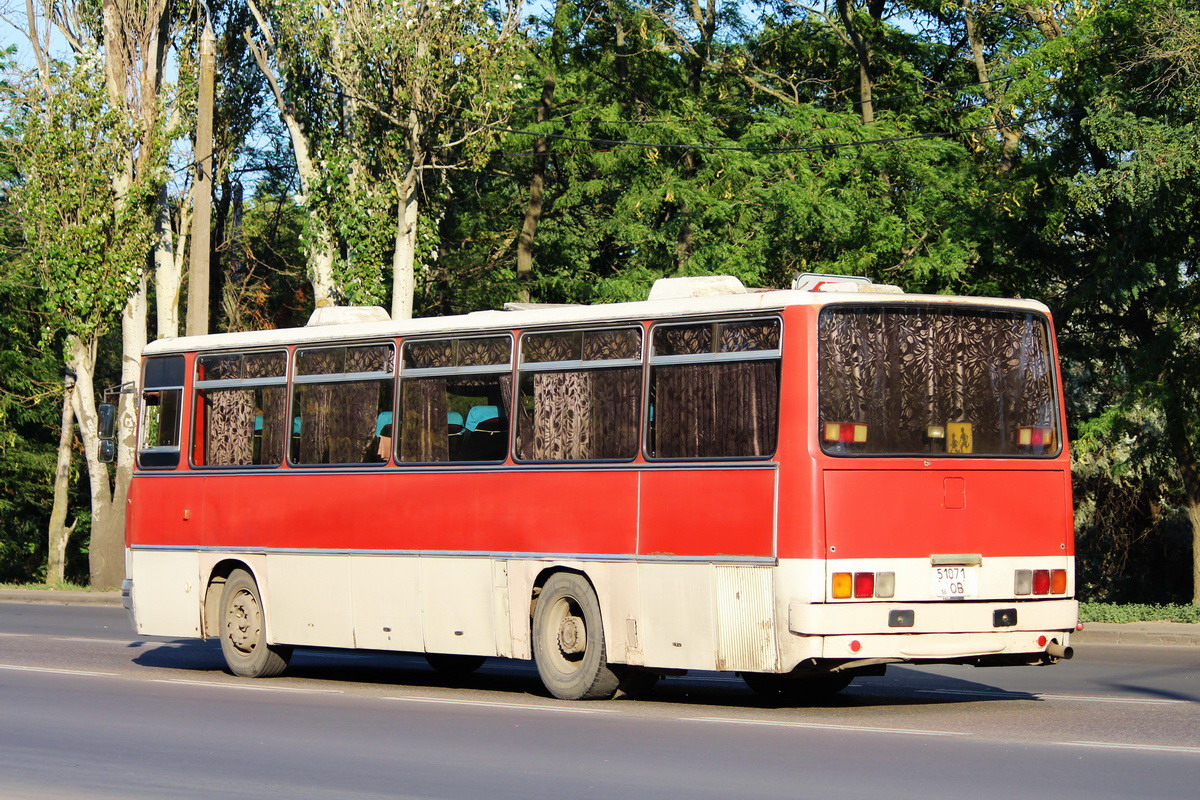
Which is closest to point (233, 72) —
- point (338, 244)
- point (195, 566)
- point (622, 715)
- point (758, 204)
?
point (338, 244)

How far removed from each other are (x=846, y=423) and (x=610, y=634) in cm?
253

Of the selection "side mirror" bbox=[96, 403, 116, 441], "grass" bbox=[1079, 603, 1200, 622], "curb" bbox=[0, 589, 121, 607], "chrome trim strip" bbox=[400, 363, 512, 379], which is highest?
"chrome trim strip" bbox=[400, 363, 512, 379]

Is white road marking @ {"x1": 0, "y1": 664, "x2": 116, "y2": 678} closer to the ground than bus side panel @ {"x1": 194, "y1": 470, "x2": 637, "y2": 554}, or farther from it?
closer to the ground

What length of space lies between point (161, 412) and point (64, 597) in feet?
52.1

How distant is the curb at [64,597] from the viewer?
101 feet

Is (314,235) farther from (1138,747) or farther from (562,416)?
(1138,747)

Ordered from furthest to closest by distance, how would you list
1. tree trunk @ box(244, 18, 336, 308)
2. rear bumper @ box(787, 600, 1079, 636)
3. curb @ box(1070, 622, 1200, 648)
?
tree trunk @ box(244, 18, 336, 308), curb @ box(1070, 622, 1200, 648), rear bumper @ box(787, 600, 1079, 636)

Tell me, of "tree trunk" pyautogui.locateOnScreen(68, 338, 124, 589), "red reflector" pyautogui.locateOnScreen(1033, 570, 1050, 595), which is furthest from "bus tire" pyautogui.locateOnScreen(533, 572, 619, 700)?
"tree trunk" pyautogui.locateOnScreen(68, 338, 124, 589)

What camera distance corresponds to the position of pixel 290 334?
15648 millimetres

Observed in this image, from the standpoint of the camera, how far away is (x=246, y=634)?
16.0 metres

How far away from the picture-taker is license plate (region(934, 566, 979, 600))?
1168 centimetres

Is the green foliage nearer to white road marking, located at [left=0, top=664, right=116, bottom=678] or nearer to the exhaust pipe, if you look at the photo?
white road marking, located at [left=0, top=664, right=116, bottom=678]

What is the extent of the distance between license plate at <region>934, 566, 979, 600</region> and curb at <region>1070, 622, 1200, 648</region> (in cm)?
762

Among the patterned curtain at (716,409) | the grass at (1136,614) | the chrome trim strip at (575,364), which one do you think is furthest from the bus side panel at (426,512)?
the grass at (1136,614)
